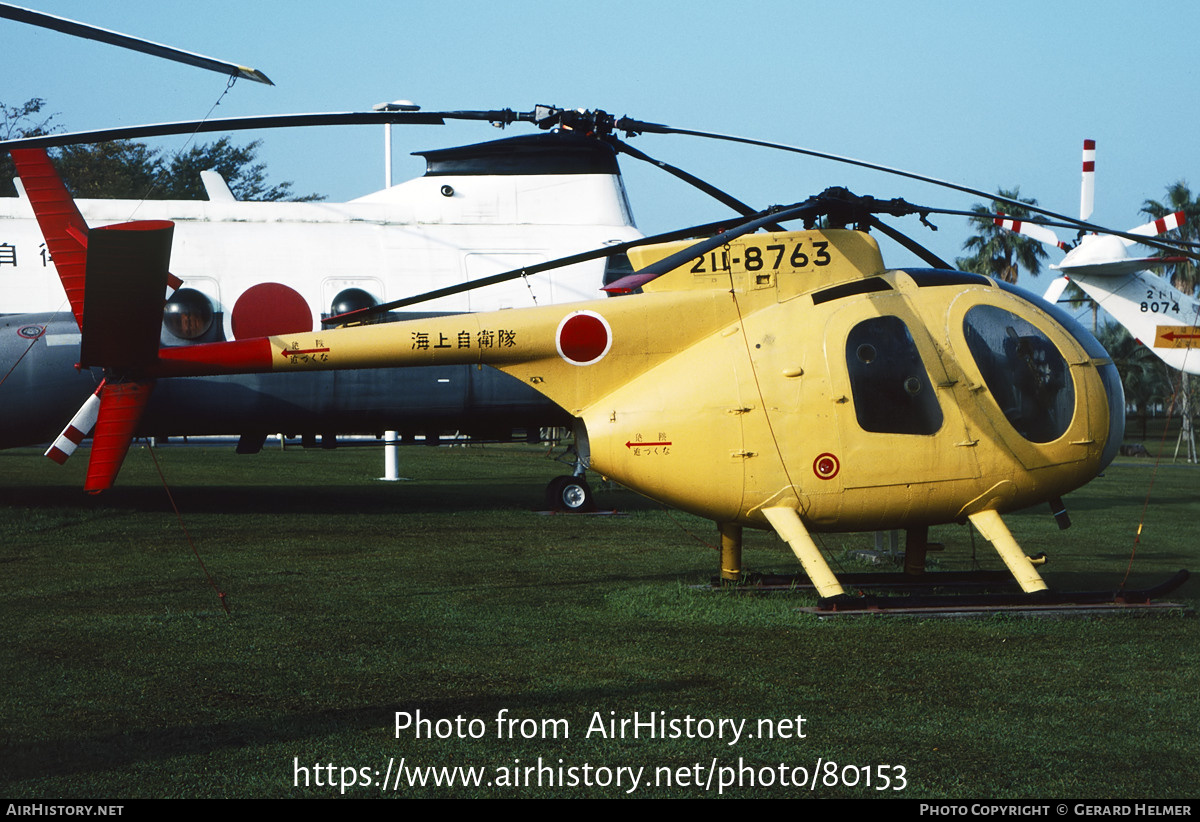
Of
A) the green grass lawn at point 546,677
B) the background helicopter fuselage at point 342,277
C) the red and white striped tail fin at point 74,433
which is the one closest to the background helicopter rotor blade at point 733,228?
the green grass lawn at point 546,677

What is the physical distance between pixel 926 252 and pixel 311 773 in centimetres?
682

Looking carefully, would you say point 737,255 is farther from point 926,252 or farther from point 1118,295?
point 1118,295

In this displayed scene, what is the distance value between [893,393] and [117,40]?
19.5 ft

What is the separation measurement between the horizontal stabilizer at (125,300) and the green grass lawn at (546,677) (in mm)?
2055

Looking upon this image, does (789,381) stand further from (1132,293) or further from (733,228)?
(1132,293)

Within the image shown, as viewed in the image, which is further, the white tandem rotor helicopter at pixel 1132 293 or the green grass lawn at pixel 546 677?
the white tandem rotor helicopter at pixel 1132 293

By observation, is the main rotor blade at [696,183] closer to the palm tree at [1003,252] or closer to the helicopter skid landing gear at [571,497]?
the helicopter skid landing gear at [571,497]

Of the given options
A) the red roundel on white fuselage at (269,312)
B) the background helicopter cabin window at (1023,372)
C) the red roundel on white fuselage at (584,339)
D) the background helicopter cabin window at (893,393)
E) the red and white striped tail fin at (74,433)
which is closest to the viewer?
the background helicopter cabin window at (893,393)

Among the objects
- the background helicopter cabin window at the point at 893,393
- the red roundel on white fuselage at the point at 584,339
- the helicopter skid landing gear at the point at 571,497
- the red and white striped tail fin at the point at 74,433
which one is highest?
the red roundel on white fuselage at the point at 584,339

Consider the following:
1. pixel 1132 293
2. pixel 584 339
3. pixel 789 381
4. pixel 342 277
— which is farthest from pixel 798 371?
pixel 1132 293

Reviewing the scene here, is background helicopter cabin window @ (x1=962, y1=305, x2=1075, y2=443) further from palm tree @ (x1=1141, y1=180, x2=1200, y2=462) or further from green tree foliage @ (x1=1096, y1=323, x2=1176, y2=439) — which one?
green tree foliage @ (x1=1096, y1=323, x2=1176, y2=439)

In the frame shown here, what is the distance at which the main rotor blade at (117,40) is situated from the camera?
5.01m

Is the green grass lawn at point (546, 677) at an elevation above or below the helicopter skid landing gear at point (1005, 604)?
below

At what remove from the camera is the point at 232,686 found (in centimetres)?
644
